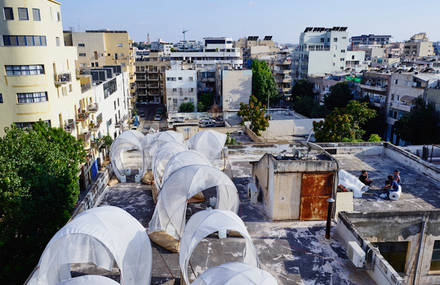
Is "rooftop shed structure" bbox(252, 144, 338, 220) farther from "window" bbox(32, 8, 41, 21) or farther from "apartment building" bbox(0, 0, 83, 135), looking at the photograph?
"window" bbox(32, 8, 41, 21)

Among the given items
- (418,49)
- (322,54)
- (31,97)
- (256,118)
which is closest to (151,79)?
(322,54)

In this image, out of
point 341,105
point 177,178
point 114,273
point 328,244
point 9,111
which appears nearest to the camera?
point 114,273

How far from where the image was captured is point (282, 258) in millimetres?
10883

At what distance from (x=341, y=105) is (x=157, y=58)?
158 ft

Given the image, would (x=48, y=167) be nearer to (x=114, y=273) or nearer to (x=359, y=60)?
(x=114, y=273)

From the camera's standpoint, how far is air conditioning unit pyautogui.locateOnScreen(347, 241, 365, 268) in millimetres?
9969

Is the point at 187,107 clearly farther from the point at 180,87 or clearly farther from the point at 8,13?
the point at 8,13

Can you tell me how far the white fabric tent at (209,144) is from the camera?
68.2ft

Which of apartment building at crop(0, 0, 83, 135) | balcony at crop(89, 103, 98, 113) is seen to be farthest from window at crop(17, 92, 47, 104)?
balcony at crop(89, 103, 98, 113)

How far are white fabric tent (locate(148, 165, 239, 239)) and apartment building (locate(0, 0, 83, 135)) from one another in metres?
20.1

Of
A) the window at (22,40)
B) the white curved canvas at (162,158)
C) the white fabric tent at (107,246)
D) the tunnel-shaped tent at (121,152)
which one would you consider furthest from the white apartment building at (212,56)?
the white fabric tent at (107,246)

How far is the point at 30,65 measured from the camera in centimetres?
2677

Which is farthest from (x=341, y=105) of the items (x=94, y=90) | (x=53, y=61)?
(x=53, y=61)

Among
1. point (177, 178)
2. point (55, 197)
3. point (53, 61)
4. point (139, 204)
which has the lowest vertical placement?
point (55, 197)
